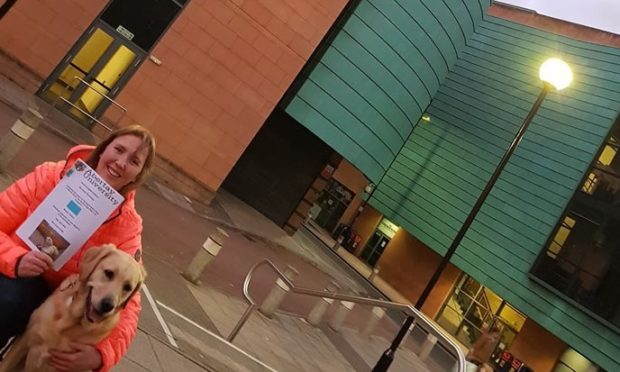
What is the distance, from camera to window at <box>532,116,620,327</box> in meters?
22.0

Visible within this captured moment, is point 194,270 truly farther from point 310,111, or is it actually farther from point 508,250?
point 508,250

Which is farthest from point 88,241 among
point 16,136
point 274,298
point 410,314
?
point 274,298

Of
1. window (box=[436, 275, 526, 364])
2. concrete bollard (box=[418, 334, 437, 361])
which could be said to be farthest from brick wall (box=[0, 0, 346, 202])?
window (box=[436, 275, 526, 364])

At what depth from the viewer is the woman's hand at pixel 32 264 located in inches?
84.0

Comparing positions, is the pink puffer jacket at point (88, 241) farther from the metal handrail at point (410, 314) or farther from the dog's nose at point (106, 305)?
the metal handrail at point (410, 314)

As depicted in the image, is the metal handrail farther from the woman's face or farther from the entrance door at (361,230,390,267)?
the entrance door at (361,230,390,267)

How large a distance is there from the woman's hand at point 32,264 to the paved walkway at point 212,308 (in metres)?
2.44

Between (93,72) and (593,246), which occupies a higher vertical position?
(593,246)

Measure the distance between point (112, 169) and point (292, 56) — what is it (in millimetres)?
15880

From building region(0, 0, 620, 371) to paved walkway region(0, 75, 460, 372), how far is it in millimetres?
2608

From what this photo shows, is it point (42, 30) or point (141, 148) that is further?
point (42, 30)

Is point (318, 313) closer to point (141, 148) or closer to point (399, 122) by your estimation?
point (141, 148)

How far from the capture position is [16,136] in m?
8.00

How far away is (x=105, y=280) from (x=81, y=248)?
0.29 m
